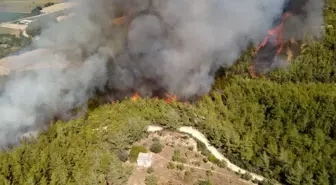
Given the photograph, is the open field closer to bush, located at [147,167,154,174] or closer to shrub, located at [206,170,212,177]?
bush, located at [147,167,154,174]

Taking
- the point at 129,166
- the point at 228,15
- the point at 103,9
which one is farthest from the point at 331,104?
the point at 103,9

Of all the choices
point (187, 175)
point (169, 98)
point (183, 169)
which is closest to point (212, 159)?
point (183, 169)

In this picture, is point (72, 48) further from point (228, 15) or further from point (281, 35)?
point (281, 35)

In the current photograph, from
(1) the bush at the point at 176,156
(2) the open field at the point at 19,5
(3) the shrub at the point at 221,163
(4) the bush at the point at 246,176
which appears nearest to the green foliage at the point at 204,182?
(3) the shrub at the point at 221,163

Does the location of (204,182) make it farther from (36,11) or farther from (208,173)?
(36,11)

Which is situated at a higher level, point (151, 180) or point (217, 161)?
point (151, 180)
